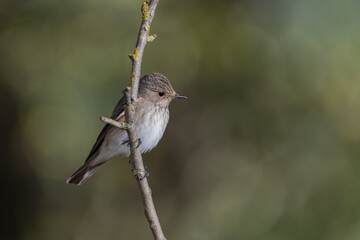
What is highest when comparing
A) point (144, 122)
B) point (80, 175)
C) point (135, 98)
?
point (135, 98)

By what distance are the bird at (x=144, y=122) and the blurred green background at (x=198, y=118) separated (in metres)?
0.51

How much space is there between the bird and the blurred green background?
1.66 feet

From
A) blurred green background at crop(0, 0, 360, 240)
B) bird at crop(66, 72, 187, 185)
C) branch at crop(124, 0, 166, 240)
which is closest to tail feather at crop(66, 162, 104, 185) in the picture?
bird at crop(66, 72, 187, 185)

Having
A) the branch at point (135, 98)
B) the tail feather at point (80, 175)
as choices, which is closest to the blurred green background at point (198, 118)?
the tail feather at point (80, 175)

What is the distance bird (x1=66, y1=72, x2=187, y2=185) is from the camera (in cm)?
414

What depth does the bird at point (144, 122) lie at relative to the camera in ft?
13.6

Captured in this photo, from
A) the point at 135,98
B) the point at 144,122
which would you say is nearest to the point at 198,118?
the point at 144,122

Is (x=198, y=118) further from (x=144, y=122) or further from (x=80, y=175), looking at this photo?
(x=80, y=175)

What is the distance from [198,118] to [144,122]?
1232mm


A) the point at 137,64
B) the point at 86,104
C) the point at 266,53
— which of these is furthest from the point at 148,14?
the point at 266,53

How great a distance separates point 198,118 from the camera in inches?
209

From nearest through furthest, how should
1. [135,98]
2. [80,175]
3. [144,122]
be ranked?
1. [135,98]
2. [144,122]
3. [80,175]

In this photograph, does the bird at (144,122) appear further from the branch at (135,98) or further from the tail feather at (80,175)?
the branch at (135,98)

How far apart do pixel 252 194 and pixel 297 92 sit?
0.89 m
